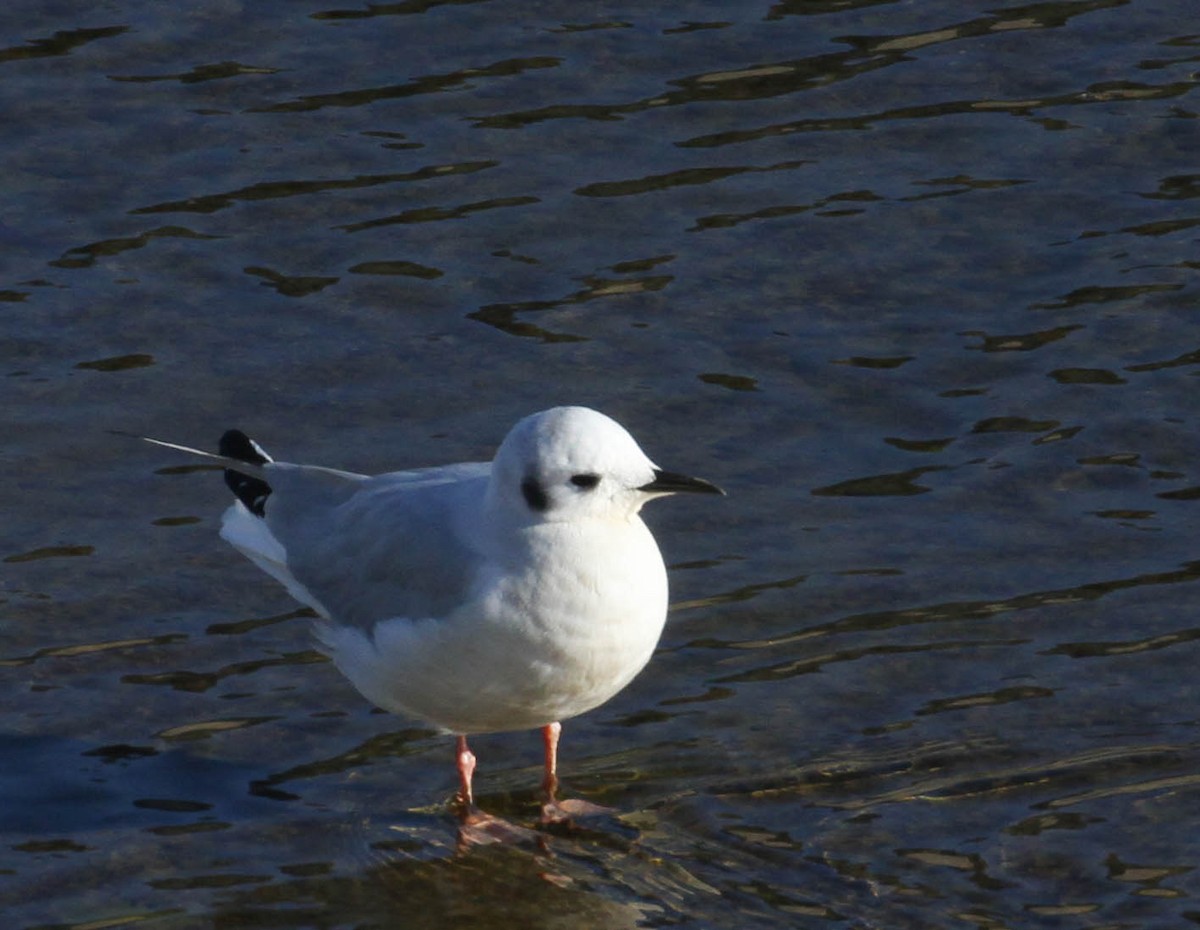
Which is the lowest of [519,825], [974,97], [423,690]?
[519,825]

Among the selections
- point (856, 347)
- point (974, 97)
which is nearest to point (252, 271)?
point (856, 347)

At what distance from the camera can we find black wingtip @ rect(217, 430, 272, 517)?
8391mm

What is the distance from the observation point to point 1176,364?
9.95 metres

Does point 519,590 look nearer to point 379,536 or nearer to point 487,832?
point 379,536

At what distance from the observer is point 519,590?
697 cm

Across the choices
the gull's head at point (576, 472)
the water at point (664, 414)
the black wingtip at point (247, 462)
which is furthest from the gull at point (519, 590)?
the black wingtip at point (247, 462)

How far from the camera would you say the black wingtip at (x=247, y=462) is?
8.39 metres

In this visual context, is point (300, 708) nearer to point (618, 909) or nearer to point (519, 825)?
point (519, 825)

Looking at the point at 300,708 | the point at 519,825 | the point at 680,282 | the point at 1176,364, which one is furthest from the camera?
the point at 680,282

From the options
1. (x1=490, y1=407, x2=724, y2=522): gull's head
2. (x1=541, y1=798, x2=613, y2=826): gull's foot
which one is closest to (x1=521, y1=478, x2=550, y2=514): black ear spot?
(x1=490, y1=407, x2=724, y2=522): gull's head

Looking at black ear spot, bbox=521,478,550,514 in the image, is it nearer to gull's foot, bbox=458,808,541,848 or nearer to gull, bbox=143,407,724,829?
gull, bbox=143,407,724,829

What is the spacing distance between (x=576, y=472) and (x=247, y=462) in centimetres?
199

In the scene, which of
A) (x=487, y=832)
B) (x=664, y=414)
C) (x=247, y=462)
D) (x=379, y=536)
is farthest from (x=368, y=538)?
(x=664, y=414)

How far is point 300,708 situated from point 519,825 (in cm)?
99
